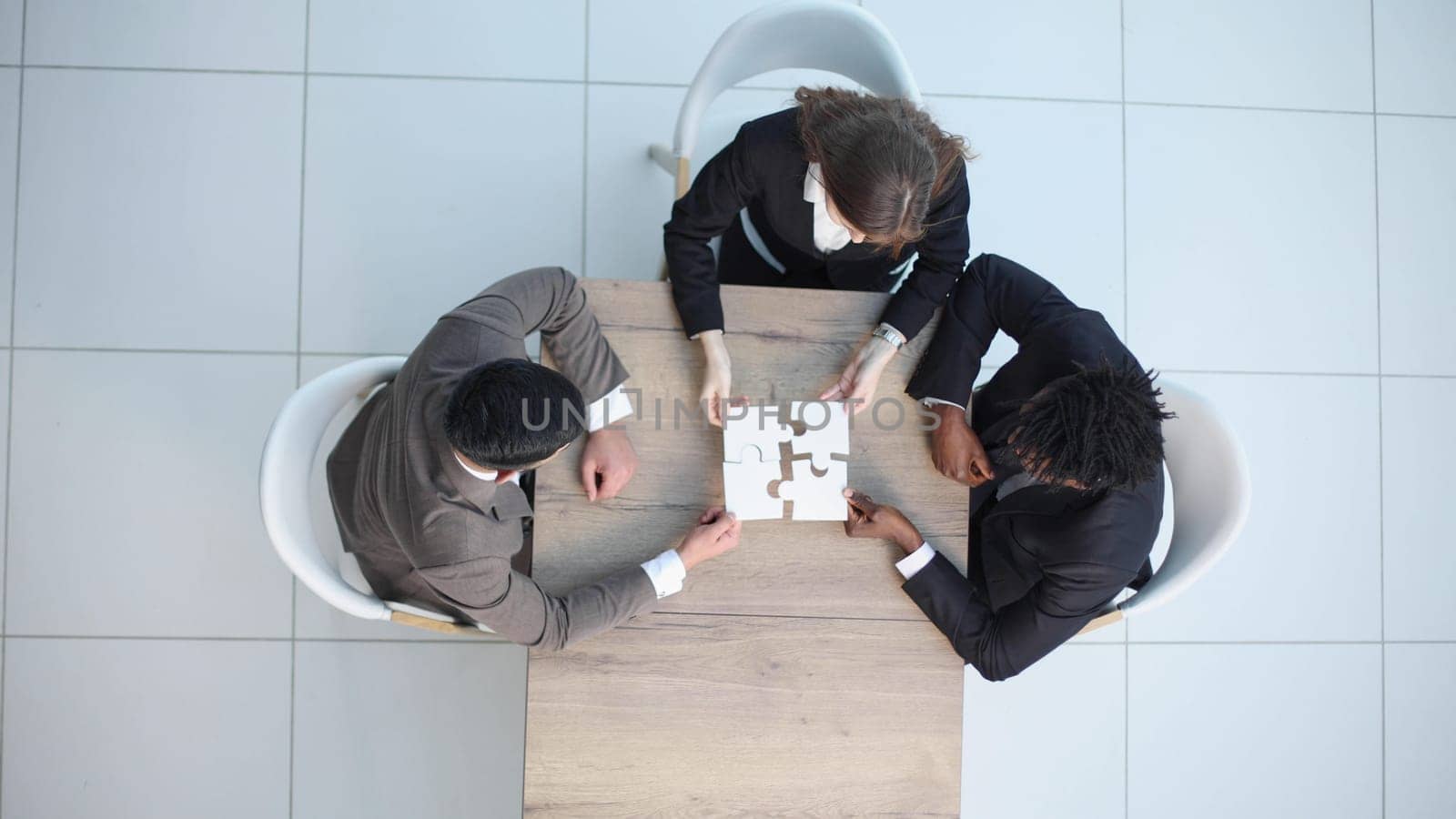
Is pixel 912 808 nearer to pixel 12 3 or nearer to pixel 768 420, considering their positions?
pixel 768 420

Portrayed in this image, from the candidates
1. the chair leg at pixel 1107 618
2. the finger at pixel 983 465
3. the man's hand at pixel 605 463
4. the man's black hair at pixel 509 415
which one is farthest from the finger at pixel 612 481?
the chair leg at pixel 1107 618

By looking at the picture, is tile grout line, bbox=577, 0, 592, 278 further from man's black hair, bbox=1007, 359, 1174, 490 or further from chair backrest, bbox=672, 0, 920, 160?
→ man's black hair, bbox=1007, 359, 1174, 490

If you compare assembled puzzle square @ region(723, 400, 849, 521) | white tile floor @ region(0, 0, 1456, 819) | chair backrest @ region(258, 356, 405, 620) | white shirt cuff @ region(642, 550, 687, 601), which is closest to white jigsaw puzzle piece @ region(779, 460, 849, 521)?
assembled puzzle square @ region(723, 400, 849, 521)

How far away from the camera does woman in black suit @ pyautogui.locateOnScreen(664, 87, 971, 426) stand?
144cm

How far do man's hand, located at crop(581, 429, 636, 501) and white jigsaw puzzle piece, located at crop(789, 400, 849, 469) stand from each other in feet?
1.07

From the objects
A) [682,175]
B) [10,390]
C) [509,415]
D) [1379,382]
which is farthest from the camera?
[1379,382]

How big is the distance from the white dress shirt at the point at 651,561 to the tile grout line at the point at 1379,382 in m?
2.31

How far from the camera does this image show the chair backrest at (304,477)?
58.4 inches

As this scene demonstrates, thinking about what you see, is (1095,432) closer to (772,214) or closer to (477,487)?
(772,214)

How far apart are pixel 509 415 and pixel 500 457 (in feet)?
0.23

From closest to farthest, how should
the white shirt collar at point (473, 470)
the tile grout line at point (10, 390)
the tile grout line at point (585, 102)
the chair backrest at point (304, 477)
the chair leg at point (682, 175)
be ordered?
1. the white shirt collar at point (473, 470)
2. the chair backrest at point (304, 477)
3. the chair leg at point (682, 175)
4. the tile grout line at point (10, 390)
5. the tile grout line at point (585, 102)

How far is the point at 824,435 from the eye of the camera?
162 cm

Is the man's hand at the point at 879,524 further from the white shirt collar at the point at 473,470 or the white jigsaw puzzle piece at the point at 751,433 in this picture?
the white shirt collar at the point at 473,470

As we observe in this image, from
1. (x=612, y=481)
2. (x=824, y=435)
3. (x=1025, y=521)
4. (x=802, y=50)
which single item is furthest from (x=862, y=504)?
(x=802, y=50)
